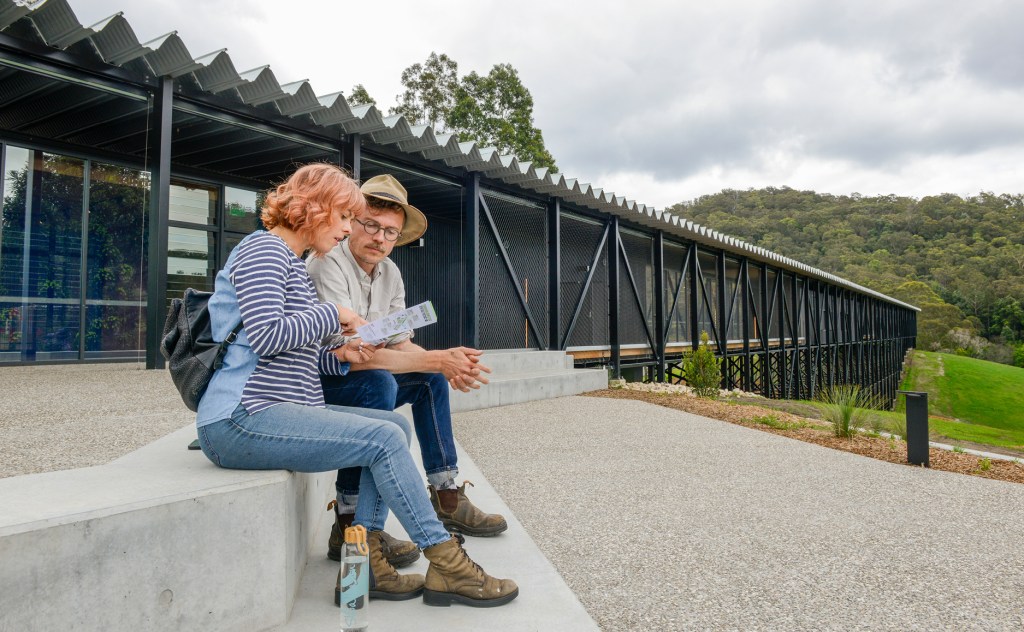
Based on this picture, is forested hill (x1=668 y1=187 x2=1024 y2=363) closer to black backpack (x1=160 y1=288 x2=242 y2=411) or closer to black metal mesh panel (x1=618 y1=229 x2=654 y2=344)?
black metal mesh panel (x1=618 y1=229 x2=654 y2=344)

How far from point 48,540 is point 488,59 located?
2806 centimetres

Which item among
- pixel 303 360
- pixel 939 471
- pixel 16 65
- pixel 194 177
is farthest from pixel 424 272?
pixel 303 360

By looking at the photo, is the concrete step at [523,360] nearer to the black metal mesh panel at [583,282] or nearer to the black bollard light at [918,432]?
the black metal mesh panel at [583,282]

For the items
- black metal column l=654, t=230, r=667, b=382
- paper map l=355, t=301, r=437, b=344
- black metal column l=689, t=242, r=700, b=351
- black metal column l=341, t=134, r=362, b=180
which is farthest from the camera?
black metal column l=689, t=242, r=700, b=351

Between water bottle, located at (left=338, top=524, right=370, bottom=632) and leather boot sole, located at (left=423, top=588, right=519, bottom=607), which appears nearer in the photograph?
water bottle, located at (left=338, top=524, right=370, bottom=632)

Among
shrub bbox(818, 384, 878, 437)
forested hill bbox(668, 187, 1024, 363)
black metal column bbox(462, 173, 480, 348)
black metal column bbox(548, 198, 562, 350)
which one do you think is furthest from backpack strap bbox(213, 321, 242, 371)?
forested hill bbox(668, 187, 1024, 363)

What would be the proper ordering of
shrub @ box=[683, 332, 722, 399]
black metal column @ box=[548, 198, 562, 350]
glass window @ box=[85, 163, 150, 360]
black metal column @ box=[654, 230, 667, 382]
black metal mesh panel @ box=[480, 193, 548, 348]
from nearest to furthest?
glass window @ box=[85, 163, 150, 360] < black metal mesh panel @ box=[480, 193, 548, 348] < shrub @ box=[683, 332, 722, 399] < black metal column @ box=[548, 198, 562, 350] < black metal column @ box=[654, 230, 667, 382]

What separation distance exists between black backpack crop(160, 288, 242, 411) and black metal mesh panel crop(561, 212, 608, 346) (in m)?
9.10

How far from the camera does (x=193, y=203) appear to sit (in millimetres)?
8750

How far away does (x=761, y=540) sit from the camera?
105 inches

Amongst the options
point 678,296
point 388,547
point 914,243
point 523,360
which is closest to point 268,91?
point 523,360

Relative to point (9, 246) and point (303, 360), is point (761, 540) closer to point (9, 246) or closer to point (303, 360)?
point (303, 360)

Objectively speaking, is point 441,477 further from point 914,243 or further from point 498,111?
point 914,243

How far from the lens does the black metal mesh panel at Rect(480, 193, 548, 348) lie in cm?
921
